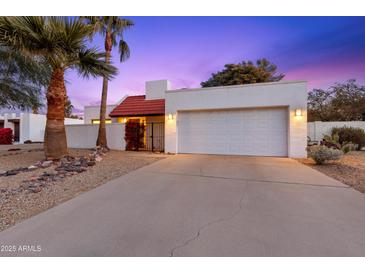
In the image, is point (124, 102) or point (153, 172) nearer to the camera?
point (153, 172)

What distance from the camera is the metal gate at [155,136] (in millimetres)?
12901

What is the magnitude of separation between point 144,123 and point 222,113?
18.6 ft

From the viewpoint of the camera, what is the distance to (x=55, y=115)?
698 centimetres

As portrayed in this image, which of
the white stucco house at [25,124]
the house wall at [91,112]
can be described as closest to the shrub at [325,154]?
the house wall at [91,112]

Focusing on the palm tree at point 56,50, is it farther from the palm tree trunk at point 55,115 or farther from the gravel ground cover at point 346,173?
the gravel ground cover at point 346,173

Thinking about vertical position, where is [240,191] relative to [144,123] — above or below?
below

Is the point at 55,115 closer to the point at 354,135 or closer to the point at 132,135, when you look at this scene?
the point at 132,135

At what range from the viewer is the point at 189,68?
14.9m

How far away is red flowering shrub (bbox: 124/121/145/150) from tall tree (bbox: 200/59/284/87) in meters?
12.0
